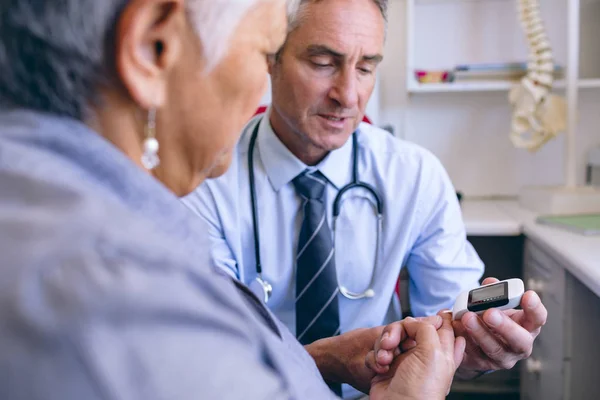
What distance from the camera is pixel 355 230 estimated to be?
1.13m

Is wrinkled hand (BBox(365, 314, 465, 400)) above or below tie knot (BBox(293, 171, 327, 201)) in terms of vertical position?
below

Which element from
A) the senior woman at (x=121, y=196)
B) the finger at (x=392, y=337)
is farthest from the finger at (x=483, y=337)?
the senior woman at (x=121, y=196)

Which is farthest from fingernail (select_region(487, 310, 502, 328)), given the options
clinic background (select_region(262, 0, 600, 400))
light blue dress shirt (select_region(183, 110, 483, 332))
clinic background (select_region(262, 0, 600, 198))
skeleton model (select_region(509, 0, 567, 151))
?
clinic background (select_region(262, 0, 600, 198))

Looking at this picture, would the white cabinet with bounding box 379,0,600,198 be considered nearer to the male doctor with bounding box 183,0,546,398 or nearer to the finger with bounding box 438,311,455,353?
the male doctor with bounding box 183,0,546,398

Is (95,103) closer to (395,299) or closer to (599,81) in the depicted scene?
(395,299)

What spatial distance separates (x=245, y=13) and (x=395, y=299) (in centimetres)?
83

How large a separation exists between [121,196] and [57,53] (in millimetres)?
111

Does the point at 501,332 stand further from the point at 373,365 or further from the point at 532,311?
the point at 373,365

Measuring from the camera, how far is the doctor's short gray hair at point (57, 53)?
1.22 ft

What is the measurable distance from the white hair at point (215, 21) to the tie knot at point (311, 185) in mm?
654

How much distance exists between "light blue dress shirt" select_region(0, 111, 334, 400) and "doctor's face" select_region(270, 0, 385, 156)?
73 cm

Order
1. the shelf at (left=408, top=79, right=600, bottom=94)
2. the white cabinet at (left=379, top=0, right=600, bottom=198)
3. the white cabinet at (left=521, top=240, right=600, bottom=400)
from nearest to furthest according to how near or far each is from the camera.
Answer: the white cabinet at (left=521, top=240, right=600, bottom=400) < the shelf at (left=408, top=79, right=600, bottom=94) < the white cabinet at (left=379, top=0, right=600, bottom=198)

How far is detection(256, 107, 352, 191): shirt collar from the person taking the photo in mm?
1131

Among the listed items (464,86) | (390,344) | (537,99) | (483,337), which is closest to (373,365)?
(390,344)
